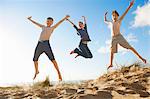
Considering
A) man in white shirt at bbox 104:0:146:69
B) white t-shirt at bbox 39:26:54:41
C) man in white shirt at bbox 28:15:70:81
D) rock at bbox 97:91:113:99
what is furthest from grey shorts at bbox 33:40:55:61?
rock at bbox 97:91:113:99

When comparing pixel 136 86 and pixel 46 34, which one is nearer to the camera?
pixel 136 86

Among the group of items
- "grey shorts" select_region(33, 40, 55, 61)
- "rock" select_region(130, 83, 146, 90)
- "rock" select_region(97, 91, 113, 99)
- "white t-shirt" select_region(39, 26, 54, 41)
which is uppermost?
"white t-shirt" select_region(39, 26, 54, 41)

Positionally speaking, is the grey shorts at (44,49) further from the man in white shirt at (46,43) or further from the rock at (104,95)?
the rock at (104,95)

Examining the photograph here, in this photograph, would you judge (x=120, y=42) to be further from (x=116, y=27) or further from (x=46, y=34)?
(x=46, y=34)

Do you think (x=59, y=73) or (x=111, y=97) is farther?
(x=59, y=73)

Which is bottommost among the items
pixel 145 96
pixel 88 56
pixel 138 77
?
pixel 145 96

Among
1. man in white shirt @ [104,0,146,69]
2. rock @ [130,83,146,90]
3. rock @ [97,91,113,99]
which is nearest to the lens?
rock @ [97,91,113,99]

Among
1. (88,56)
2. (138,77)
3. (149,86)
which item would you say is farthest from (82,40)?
(149,86)

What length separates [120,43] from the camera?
8.86 m

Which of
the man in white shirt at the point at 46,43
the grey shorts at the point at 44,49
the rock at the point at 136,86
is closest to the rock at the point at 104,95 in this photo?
the rock at the point at 136,86

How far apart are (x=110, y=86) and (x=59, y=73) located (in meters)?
3.01

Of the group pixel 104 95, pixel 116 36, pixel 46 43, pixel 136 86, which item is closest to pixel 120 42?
pixel 116 36

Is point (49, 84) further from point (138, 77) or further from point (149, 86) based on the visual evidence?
point (149, 86)

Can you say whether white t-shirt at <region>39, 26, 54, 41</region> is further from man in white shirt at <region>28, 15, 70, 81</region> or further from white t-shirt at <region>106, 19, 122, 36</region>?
white t-shirt at <region>106, 19, 122, 36</region>
